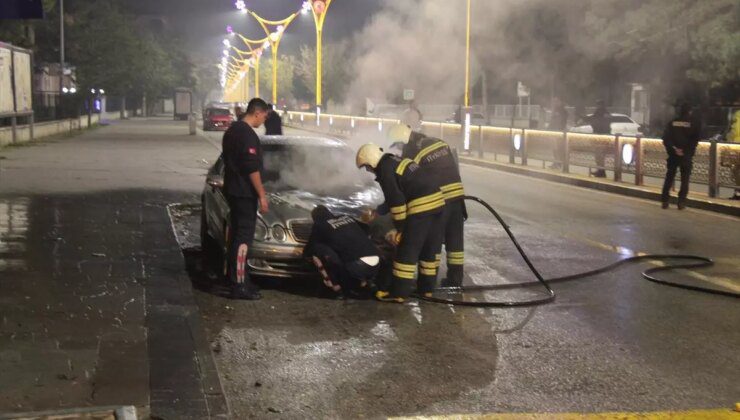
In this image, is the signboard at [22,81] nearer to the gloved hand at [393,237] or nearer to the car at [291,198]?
the car at [291,198]

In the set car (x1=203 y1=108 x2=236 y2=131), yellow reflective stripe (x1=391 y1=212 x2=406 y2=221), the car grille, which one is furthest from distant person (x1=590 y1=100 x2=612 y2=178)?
car (x1=203 y1=108 x2=236 y2=131)

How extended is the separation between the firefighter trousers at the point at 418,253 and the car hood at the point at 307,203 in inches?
37.8

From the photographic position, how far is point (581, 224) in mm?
11578

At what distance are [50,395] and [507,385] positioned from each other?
2.42 m

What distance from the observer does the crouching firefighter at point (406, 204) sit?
6469 mm

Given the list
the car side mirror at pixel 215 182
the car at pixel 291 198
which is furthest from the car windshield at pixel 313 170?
the car side mirror at pixel 215 182

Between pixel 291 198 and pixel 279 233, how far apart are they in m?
0.67

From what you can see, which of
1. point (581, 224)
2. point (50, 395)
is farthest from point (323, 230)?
point (581, 224)

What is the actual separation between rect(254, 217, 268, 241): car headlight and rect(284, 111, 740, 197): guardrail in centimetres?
975

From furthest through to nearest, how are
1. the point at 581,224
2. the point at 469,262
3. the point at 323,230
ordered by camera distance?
the point at 581,224
the point at 469,262
the point at 323,230

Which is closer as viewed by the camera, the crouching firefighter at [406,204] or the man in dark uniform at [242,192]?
the crouching firefighter at [406,204]

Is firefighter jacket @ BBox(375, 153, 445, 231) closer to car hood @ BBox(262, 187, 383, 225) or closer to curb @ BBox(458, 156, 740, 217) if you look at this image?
car hood @ BBox(262, 187, 383, 225)

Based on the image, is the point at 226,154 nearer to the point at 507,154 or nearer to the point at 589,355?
the point at 589,355

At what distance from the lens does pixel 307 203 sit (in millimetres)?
7496
